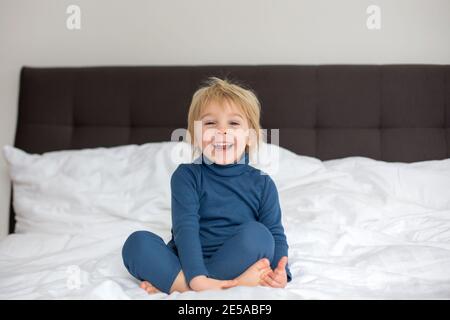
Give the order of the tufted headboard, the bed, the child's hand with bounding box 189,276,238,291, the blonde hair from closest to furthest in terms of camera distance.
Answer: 1. the child's hand with bounding box 189,276,238,291
2. the bed
3. the blonde hair
4. the tufted headboard

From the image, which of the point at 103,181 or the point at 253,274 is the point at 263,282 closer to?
the point at 253,274

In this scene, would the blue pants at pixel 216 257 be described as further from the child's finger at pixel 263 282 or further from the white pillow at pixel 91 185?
the white pillow at pixel 91 185

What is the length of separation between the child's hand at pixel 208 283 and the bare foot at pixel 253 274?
0.7 inches

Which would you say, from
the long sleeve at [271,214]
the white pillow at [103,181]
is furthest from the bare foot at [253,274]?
the white pillow at [103,181]

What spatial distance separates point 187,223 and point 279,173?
2.22 feet

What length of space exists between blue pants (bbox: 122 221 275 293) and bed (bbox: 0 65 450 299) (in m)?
0.05

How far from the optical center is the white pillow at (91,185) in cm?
170

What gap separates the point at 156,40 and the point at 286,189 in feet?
3.09

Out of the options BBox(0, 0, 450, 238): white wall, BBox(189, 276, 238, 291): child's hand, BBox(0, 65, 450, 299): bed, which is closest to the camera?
BBox(189, 276, 238, 291): child's hand

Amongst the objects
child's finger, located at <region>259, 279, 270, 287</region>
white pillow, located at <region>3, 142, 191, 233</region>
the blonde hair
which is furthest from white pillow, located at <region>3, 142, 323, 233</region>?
child's finger, located at <region>259, 279, 270, 287</region>

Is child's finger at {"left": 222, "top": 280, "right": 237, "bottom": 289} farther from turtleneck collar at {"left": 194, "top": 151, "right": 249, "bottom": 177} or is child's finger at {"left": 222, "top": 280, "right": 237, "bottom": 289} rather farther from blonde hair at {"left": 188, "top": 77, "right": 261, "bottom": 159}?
blonde hair at {"left": 188, "top": 77, "right": 261, "bottom": 159}

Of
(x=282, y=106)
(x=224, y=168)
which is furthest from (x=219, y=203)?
(x=282, y=106)

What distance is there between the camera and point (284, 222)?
1.57m

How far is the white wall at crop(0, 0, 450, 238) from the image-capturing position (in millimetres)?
2162
